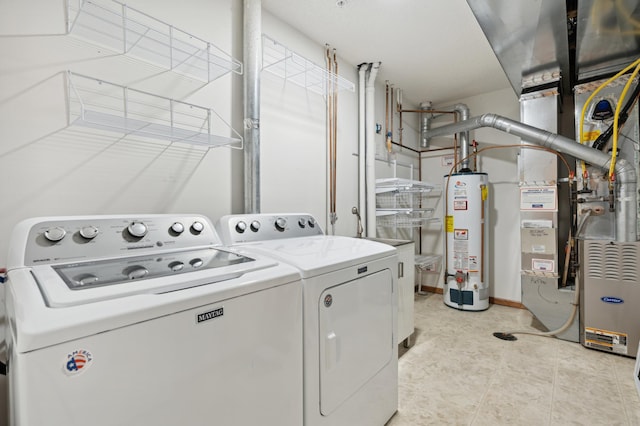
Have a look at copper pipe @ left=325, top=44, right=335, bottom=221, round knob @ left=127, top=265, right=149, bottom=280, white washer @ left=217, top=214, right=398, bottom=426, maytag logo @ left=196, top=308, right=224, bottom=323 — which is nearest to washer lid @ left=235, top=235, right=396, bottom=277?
white washer @ left=217, top=214, right=398, bottom=426

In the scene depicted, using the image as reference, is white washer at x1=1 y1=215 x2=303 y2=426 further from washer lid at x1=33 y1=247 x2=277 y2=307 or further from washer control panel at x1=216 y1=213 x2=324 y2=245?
washer control panel at x1=216 y1=213 x2=324 y2=245

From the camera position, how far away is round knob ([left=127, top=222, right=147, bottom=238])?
1.18m

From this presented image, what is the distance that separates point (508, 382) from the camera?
6.28 ft

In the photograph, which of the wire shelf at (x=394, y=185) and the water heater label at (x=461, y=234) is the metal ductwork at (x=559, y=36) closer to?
the wire shelf at (x=394, y=185)

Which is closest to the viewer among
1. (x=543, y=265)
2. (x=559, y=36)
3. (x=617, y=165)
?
(x=559, y=36)

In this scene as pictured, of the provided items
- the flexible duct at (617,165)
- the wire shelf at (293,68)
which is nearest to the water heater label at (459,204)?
the flexible duct at (617,165)

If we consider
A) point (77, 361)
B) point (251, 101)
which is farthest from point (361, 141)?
point (77, 361)

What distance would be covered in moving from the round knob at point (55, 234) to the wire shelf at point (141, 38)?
80cm

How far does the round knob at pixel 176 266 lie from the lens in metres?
0.97

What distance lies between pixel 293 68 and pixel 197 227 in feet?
4.50

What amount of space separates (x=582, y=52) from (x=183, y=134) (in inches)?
114

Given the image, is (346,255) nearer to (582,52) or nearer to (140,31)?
(140,31)

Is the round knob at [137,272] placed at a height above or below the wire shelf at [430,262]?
above

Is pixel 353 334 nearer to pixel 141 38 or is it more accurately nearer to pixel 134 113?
pixel 134 113
